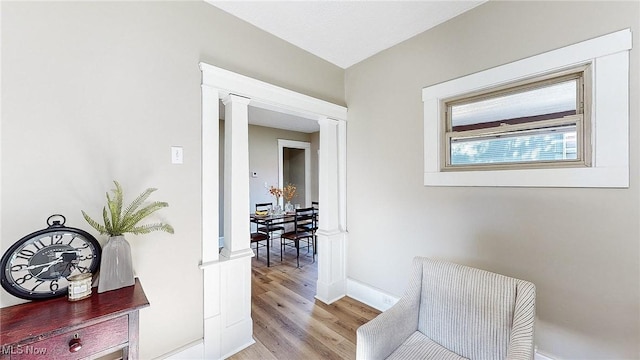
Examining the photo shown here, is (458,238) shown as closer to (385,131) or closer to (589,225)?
(589,225)

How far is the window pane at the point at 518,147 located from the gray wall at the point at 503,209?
0.23 meters

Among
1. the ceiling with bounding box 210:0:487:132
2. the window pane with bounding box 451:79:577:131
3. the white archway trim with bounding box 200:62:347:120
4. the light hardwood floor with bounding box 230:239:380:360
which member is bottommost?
the light hardwood floor with bounding box 230:239:380:360

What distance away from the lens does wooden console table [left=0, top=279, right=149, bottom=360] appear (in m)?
0.91

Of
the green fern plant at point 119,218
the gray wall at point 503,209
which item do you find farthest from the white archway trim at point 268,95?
the green fern plant at point 119,218

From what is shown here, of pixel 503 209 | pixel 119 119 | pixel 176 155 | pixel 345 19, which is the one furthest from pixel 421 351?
pixel 345 19

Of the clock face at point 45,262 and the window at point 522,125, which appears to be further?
the window at point 522,125

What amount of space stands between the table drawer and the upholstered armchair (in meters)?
1.10

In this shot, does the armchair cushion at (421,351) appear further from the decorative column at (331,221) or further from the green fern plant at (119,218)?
the green fern plant at (119,218)

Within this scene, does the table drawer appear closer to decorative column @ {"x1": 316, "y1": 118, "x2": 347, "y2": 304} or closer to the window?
decorative column @ {"x1": 316, "y1": 118, "x2": 347, "y2": 304}

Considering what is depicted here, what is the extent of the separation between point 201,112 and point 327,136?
1355mm

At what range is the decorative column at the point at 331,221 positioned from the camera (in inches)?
104

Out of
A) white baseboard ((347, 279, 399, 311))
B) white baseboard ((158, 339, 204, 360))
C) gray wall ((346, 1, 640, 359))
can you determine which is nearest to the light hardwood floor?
white baseboard ((347, 279, 399, 311))

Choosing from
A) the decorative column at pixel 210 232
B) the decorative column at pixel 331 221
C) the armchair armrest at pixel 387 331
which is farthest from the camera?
the decorative column at pixel 331 221

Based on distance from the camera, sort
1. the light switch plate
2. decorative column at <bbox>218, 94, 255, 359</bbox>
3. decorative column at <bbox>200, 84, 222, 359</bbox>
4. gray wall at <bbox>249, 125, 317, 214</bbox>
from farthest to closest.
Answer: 1. gray wall at <bbox>249, 125, 317, 214</bbox>
2. decorative column at <bbox>218, 94, 255, 359</bbox>
3. decorative column at <bbox>200, 84, 222, 359</bbox>
4. the light switch plate
